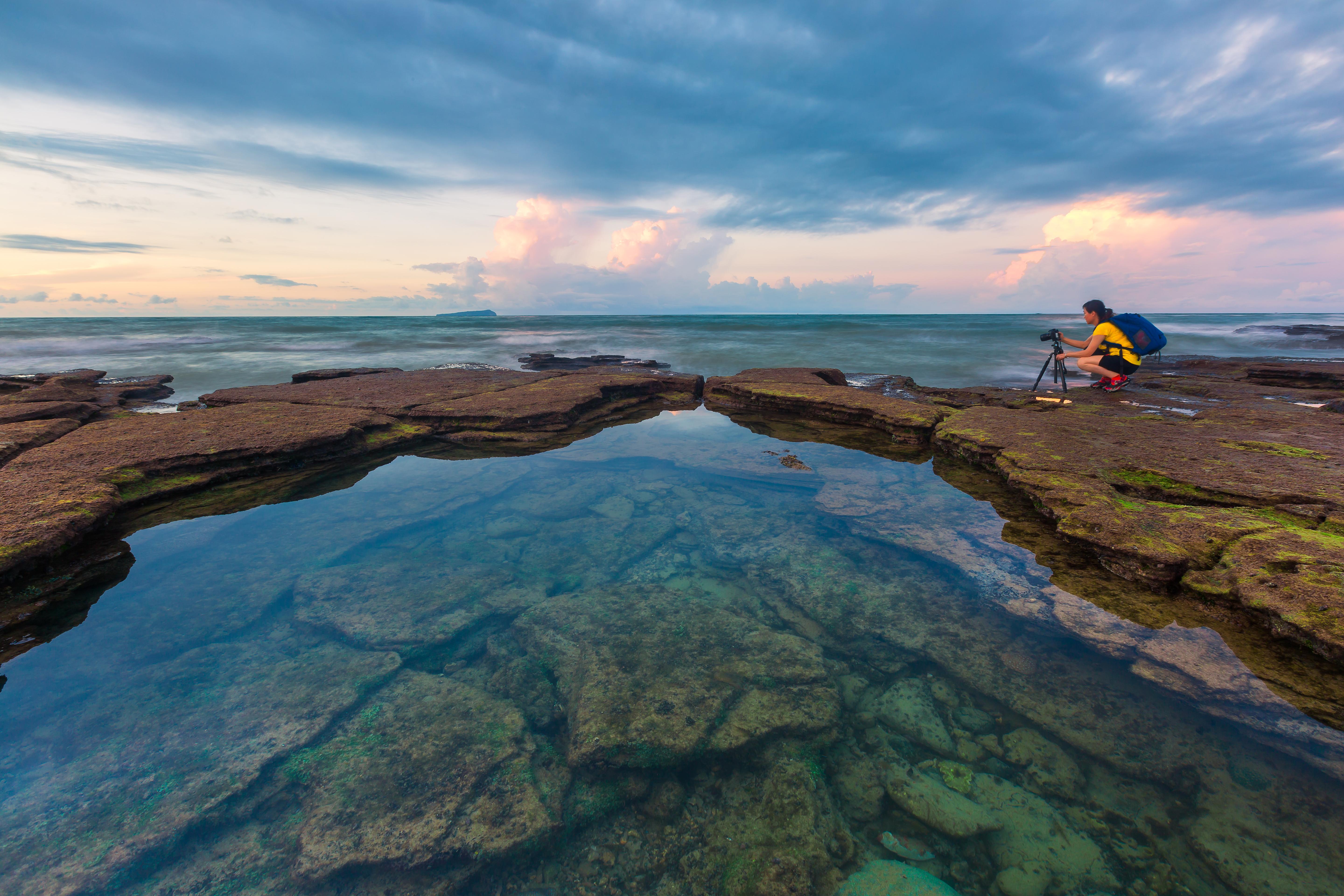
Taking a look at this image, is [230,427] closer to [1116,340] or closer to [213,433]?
[213,433]

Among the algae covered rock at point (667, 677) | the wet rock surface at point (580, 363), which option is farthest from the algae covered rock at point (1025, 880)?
the wet rock surface at point (580, 363)

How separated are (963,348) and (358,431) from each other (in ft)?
96.3

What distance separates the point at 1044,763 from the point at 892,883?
41.2 inches

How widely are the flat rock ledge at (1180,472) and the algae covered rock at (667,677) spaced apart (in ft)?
8.39

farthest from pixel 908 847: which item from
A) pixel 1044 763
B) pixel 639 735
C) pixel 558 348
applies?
pixel 558 348

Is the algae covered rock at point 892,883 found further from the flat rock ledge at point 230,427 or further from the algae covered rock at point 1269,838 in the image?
the flat rock ledge at point 230,427

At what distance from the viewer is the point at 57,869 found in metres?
1.96

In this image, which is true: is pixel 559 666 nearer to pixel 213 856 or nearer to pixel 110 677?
pixel 213 856

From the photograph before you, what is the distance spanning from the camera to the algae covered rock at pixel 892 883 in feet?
6.52

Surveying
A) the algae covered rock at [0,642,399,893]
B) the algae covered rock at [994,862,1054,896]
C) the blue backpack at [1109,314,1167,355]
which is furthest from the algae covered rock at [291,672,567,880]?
the blue backpack at [1109,314,1167,355]

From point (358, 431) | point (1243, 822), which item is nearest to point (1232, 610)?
point (1243, 822)

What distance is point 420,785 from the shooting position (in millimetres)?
2361

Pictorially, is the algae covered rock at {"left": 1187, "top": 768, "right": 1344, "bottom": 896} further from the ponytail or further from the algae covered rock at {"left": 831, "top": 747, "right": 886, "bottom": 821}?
the ponytail

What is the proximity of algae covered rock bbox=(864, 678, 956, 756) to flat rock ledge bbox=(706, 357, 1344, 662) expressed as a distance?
1.98 meters
